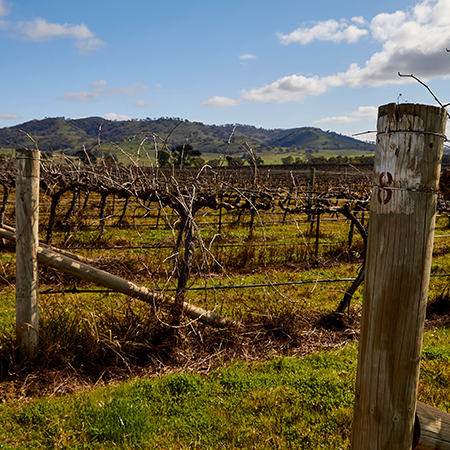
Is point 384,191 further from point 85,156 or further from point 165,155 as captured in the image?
point 85,156

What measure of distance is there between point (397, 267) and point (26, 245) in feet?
11.3

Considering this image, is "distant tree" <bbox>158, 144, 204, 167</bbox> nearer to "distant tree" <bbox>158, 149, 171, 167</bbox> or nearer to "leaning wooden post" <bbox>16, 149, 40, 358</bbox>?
"distant tree" <bbox>158, 149, 171, 167</bbox>

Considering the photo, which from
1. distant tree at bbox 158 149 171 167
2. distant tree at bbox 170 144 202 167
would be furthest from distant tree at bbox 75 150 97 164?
distant tree at bbox 170 144 202 167

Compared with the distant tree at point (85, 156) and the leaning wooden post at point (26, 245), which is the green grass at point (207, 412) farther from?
the distant tree at point (85, 156)

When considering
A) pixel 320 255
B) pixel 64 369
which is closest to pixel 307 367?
pixel 64 369

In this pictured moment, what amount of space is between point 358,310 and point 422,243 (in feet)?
16.6

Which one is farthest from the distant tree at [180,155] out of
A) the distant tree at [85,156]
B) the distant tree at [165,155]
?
the distant tree at [85,156]

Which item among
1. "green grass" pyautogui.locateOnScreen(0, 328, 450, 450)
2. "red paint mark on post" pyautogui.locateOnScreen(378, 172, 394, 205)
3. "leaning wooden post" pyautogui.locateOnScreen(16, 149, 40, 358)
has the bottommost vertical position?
"green grass" pyautogui.locateOnScreen(0, 328, 450, 450)

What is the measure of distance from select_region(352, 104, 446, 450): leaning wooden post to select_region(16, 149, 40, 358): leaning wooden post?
3.27 m

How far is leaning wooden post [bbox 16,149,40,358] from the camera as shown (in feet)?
11.8

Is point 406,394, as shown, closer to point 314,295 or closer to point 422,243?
point 422,243

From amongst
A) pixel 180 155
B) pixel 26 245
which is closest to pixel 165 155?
pixel 180 155

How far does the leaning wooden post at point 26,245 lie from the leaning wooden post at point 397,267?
3271 millimetres

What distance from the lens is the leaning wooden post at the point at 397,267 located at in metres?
1.37
